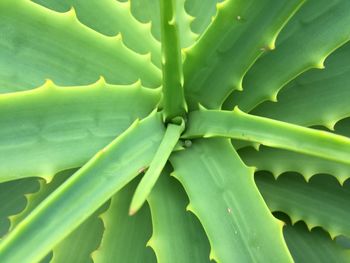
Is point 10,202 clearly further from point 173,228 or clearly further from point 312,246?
point 312,246

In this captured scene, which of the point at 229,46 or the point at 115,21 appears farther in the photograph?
the point at 115,21

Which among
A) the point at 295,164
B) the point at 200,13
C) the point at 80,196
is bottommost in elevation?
the point at 80,196

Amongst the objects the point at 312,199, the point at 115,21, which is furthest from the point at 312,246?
the point at 115,21

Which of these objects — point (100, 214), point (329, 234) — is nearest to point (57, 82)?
point (100, 214)

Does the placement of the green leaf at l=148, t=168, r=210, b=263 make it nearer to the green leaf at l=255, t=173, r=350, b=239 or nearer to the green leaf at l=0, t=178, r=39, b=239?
the green leaf at l=255, t=173, r=350, b=239

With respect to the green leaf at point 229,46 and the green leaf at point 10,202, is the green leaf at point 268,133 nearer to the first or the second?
the green leaf at point 229,46

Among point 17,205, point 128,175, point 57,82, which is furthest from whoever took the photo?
point 17,205

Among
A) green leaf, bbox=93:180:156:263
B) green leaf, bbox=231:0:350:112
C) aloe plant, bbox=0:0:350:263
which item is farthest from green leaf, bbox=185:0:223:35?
green leaf, bbox=93:180:156:263

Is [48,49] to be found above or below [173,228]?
above

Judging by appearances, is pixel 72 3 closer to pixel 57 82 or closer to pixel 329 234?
pixel 57 82
